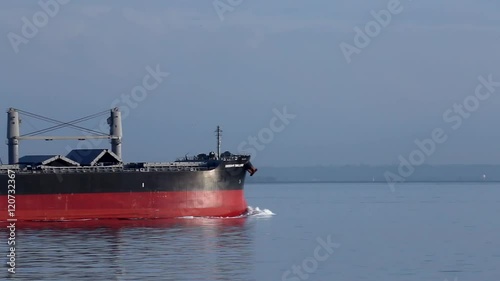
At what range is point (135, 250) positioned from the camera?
31156 millimetres

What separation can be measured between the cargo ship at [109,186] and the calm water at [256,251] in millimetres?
1144

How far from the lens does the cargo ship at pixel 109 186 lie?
44531 millimetres

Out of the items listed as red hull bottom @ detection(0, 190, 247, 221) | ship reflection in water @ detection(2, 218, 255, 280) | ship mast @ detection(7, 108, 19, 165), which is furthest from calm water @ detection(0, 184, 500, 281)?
ship mast @ detection(7, 108, 19, 165)

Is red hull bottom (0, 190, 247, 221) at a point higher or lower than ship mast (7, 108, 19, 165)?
lower

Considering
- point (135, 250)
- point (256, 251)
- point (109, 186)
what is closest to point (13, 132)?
point (109, 186)

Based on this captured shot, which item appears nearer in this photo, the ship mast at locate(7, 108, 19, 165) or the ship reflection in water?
the ship reflection in water

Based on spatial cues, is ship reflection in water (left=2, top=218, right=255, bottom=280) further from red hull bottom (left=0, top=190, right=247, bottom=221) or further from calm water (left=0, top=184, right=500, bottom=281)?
red hull bottom (left=0, top=190, right=247, bottom=221)

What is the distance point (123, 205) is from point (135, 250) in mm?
15074

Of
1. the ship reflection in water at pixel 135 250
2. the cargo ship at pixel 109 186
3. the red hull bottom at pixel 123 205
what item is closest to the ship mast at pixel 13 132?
the cargo ship at pixel 109 186

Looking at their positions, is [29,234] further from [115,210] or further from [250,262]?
[250,262]

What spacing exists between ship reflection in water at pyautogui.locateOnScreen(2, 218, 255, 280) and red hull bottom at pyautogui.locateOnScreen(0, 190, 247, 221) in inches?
38.5

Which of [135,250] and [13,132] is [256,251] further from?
[13,132]

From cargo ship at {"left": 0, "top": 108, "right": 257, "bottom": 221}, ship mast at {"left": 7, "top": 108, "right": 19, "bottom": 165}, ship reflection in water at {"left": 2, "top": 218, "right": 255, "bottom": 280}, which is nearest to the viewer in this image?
ship reflection in water at {"left": 2, "top": 218, "right": 255, "bottom": 280}

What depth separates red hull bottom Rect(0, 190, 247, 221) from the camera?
146 ft
